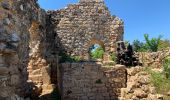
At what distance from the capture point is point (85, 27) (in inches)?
776

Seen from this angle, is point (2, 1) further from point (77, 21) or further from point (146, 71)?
point (77, 21)

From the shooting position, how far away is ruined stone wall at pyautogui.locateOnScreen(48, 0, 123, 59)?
64.2 ft

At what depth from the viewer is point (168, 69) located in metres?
15.1

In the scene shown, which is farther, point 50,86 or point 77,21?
point 77,21

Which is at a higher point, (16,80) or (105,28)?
(105,28)

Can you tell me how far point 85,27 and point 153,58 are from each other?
4.14 m

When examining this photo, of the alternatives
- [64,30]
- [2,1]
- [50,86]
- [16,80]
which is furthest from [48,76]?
[2,1]

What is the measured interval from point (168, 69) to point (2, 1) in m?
8.26

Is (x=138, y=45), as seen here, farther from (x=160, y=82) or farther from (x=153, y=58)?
(x=160, y=82)

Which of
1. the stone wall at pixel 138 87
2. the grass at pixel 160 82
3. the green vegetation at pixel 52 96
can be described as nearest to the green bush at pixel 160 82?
the grass at pixel 160 82

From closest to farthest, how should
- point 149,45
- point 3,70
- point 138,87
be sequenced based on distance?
1. point 3,70
2. point 138,87
3. point 149,45

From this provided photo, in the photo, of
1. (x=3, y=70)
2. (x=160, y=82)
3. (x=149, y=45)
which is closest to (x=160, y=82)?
(x=160, y=82)

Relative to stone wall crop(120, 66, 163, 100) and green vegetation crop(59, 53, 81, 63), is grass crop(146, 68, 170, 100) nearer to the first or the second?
stone wall crop(120, 66, 163, 100)

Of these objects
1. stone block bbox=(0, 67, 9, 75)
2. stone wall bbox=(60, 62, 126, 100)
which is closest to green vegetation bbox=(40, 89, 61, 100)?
stone wall bbox=(60, 62, 126, 100)
